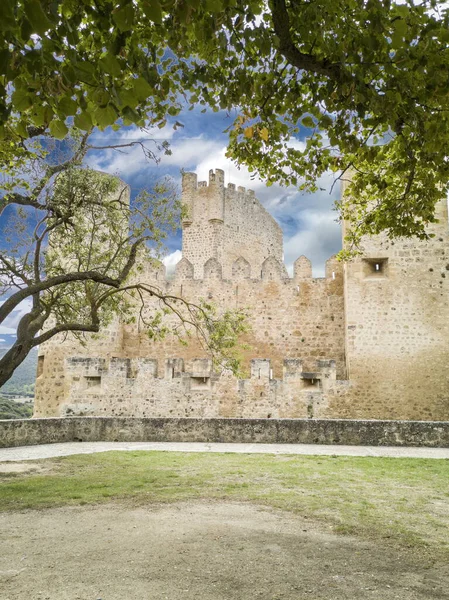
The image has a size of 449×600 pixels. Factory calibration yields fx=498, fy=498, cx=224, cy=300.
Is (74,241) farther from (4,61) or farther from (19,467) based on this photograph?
(4,61)

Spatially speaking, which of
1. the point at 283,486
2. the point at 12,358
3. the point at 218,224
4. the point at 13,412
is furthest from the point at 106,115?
the point at 13,412

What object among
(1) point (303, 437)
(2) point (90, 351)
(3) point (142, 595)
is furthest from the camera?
(2) point (90, 351)

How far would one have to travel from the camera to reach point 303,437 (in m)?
11.9

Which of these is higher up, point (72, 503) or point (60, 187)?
point (60, 187)

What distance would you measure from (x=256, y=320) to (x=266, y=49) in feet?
54.4

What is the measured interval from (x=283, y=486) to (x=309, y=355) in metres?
12.9

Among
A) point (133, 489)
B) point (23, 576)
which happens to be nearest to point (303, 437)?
point (133, 489)

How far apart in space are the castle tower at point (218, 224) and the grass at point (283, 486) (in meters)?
20.9

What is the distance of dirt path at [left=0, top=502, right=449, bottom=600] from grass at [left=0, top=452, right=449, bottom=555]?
1.82 feet

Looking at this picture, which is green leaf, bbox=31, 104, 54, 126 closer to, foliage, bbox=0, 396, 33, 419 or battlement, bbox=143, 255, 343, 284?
battlement, bbox=143, 255, 343, 284

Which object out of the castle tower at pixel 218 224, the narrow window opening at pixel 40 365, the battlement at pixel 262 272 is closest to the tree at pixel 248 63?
the battlement at pixel 262 272

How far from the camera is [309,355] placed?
1945 centimetres

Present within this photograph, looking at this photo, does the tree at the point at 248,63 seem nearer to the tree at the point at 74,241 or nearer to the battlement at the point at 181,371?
the tree at the point at 74,241

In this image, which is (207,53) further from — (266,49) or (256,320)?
(256,320)
